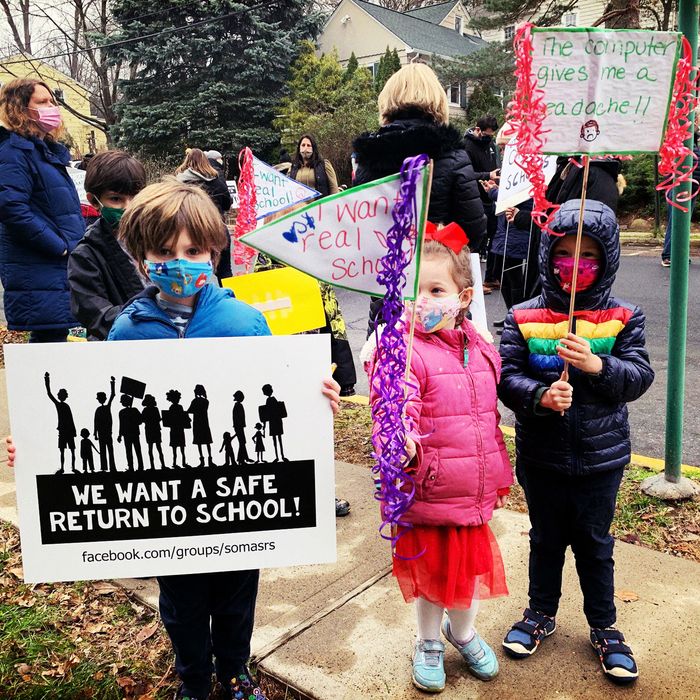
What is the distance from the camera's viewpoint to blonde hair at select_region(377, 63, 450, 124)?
3498 mm

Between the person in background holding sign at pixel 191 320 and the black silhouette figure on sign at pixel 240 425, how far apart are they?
0.23 m

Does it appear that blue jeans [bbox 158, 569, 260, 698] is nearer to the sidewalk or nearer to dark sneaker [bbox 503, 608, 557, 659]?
the sidewalk

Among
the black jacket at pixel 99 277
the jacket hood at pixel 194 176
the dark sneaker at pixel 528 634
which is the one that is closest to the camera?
the dark sneaker at pixel 528 634

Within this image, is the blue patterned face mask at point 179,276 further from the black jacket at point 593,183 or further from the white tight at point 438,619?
the black jacket at point 593,183

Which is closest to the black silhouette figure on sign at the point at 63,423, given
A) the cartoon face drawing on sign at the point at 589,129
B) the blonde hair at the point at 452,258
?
the blonde hair at the point at 452,258

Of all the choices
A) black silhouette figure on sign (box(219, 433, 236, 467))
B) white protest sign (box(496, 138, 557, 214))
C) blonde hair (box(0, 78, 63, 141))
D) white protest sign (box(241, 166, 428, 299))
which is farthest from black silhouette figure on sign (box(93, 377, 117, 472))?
white protest sign (box(496, 138, 557, 214))

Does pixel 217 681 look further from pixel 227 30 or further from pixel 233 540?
pixel 227 30

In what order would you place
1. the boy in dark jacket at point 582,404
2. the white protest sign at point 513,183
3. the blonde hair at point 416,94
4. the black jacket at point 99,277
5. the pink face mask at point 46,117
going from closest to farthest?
the boy in dark jacket at point 582,404 < the black jacket at point 99,277 < the blonde hair at point 416,94 < the pink face mask at point 46,117 < the white protest sign at point 513,183

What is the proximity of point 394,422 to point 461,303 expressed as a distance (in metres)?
0.53

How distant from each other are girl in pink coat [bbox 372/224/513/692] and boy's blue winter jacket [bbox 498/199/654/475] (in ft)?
0.46

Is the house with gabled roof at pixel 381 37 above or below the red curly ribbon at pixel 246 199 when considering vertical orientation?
above

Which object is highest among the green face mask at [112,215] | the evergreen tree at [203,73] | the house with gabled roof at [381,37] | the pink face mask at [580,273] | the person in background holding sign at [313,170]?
the house with gabled roof at [381,37]

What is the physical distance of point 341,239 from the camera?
6.54 feet

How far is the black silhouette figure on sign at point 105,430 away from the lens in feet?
6.72
